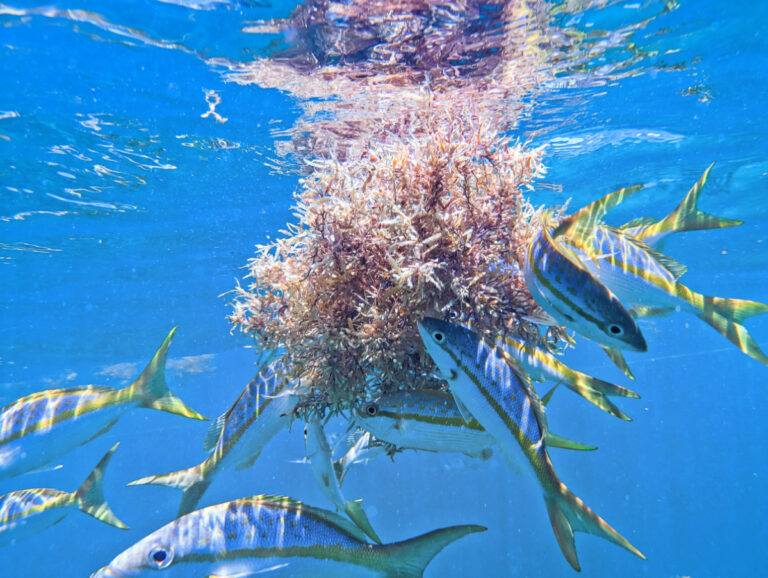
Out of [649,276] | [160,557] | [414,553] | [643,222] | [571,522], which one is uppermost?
[643,222]

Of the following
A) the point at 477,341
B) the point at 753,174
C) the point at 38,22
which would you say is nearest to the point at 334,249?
the point at 477,341

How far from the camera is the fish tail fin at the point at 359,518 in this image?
3.08m

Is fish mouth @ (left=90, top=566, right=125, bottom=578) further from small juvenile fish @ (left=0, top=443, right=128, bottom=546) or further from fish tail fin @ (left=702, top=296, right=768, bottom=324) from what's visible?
fish tail fin @ (left=702, top=296, right=768, bottom=324)

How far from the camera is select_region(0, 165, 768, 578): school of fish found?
230 cm

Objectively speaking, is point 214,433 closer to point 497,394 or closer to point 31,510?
point 497,394

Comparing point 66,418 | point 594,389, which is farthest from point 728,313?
point 66,418

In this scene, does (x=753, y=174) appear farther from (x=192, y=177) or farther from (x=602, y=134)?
(x=192, y=177)

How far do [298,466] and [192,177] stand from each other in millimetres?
35342

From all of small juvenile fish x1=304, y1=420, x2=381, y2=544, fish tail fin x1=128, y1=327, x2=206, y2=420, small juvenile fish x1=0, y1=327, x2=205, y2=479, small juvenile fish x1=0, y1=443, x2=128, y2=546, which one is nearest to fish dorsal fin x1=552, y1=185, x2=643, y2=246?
small juvenile fish x1=304, y1=420, x2=381, y2=544

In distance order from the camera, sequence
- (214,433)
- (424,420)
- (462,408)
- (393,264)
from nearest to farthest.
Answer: (462,408), (393,264), (424,420), (214,433)

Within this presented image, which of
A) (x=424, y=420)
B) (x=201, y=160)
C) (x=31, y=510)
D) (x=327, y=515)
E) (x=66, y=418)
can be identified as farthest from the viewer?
(x=201, y=160)

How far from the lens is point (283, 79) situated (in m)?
7.56

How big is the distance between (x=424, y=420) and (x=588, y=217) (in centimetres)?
169

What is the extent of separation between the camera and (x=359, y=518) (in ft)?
10.2
